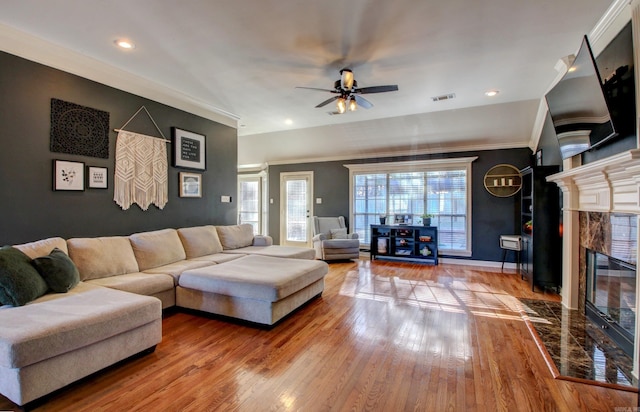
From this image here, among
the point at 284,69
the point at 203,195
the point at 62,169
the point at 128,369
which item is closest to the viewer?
the point at 128,369

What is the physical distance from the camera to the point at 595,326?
2.84 meters

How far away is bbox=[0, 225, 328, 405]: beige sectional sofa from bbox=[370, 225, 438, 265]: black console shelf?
2.36m

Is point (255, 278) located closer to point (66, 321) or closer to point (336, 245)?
point (66, 321)

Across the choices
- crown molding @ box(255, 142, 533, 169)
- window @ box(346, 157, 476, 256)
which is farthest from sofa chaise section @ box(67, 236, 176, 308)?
crown molding @ box(255, 142, 533, 169)

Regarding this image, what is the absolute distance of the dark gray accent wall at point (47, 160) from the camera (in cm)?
271

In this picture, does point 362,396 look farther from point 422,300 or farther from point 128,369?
point 422,300

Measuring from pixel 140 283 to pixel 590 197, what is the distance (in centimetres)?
462

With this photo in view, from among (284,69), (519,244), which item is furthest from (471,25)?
(519,244)

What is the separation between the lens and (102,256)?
302 cm

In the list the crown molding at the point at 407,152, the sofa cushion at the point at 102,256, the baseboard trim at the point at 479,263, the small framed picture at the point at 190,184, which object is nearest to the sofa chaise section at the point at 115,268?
the sofa cushion at the point at 102,256


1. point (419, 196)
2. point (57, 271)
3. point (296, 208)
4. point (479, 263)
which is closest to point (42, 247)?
point (57, 271)

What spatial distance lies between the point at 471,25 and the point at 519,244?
12.8 ft

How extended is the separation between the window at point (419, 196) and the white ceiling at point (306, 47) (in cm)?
148

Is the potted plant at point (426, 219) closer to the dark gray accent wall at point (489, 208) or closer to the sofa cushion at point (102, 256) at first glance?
the dark gray accent wall at point (489, 208)
